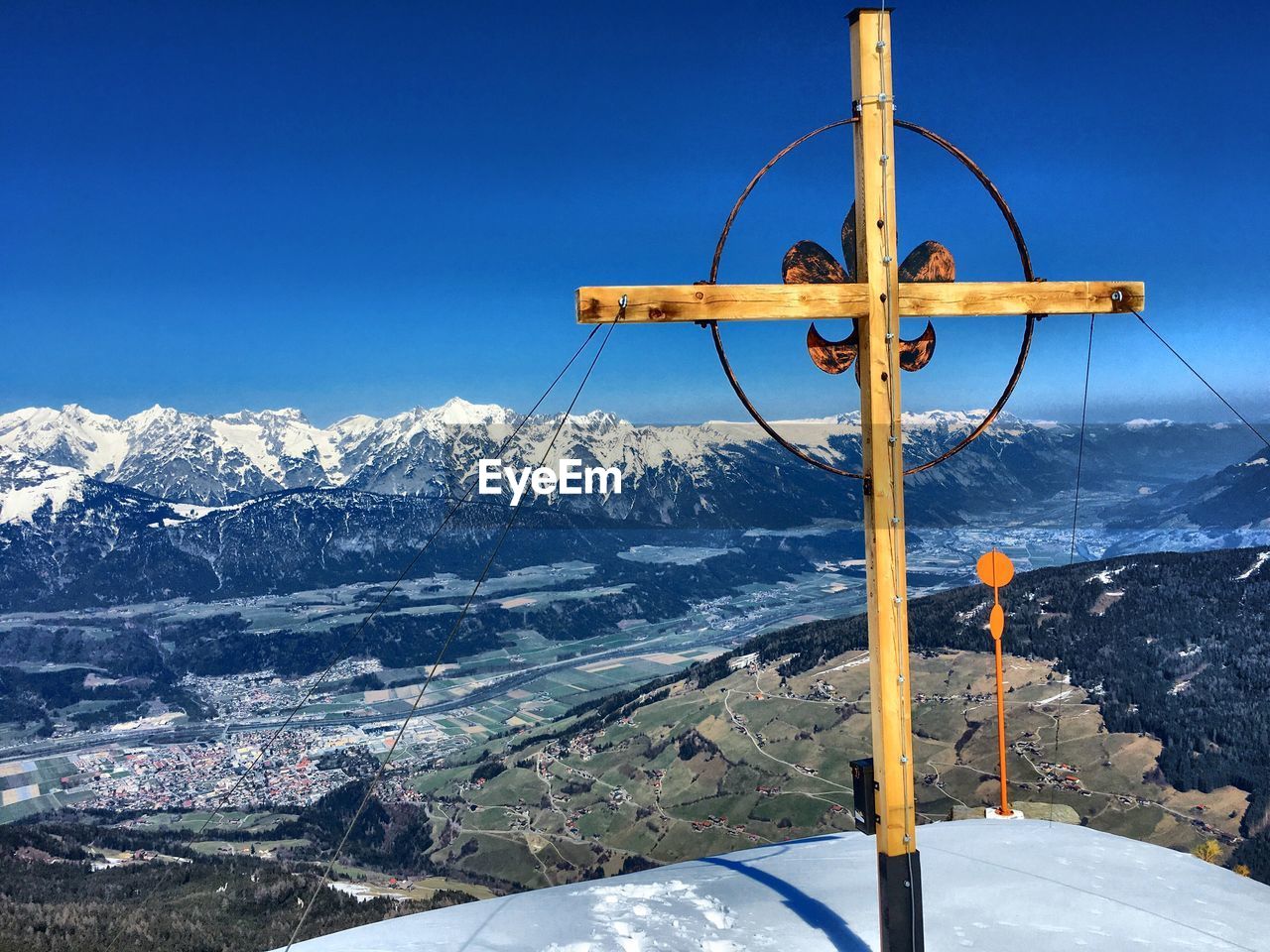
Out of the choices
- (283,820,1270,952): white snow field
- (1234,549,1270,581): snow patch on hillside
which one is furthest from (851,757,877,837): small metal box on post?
(1234,549,1270,581): snow patch on hillside

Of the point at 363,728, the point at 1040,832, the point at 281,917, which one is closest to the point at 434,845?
the point at 363,728

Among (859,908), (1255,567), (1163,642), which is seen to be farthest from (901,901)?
(1255,567)

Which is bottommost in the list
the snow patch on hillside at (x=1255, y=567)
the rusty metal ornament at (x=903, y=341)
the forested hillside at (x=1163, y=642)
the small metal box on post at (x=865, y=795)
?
Answer: the forested hillside at (x=1163, y=642)

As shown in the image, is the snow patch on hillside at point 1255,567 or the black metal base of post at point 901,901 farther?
the snow patch on hillside at point 1255,567

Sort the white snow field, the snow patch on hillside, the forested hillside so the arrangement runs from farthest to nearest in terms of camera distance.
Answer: the snow patch on hillside, the forested hillside, the white snow field

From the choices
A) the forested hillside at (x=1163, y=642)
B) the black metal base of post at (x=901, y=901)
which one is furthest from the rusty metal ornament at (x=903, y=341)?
the forested hillside at (x=1163, y=642)

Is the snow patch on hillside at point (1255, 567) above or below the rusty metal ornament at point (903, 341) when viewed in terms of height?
below

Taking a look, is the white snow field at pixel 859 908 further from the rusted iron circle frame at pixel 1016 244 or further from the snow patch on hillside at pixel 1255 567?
the snow patch on hillside at pixel 1255 567

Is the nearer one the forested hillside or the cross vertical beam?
the cross vertical beam

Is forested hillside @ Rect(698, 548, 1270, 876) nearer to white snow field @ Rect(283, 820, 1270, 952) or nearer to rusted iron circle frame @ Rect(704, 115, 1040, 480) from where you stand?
white snow field @ Rect(283, 820, 1270, 952)
